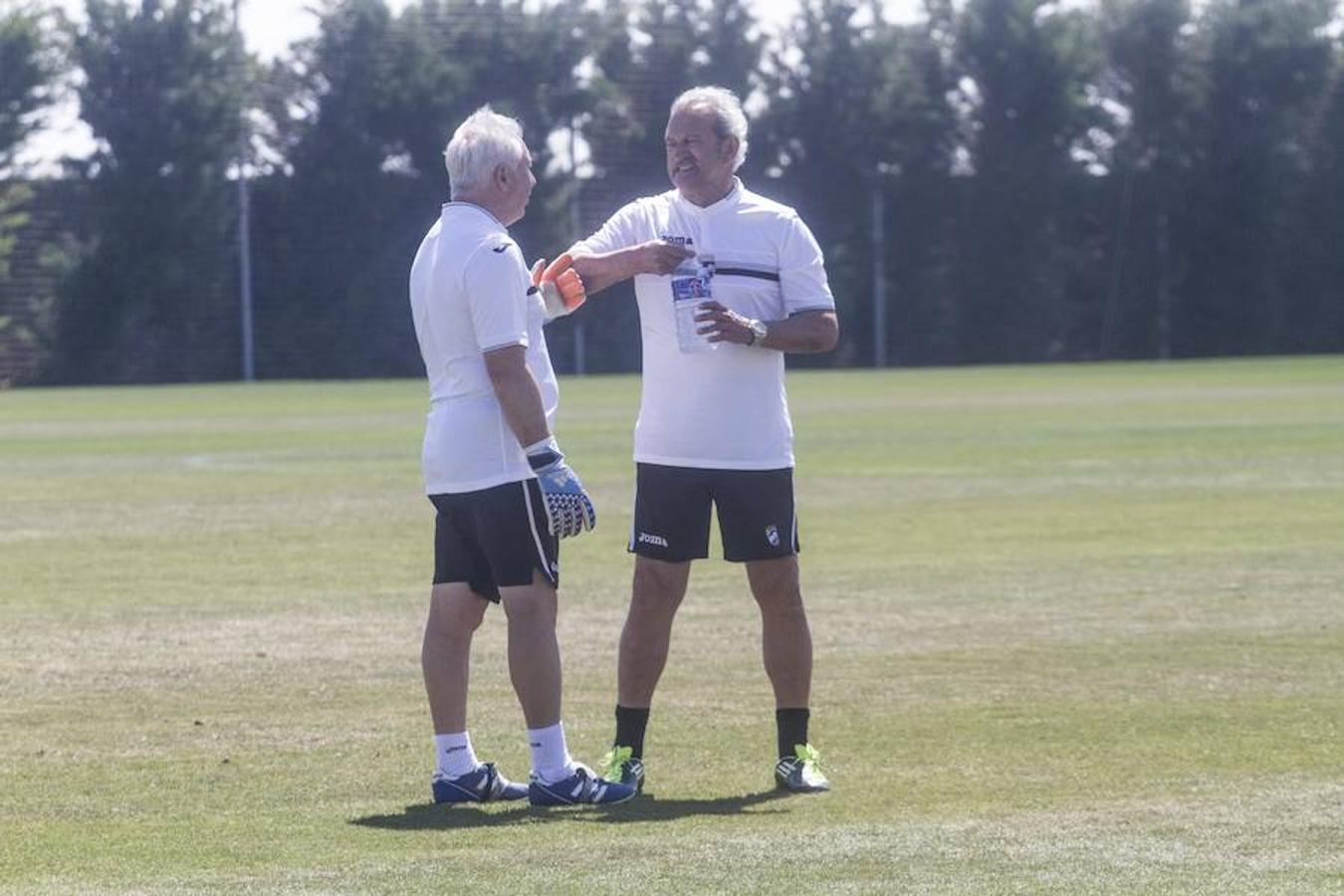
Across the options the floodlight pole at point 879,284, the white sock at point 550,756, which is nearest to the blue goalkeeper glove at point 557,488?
the white sock at point 550,756

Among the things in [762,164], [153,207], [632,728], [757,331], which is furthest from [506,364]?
[762,164]

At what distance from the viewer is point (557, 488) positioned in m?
7.09

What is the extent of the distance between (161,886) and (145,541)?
10.7m

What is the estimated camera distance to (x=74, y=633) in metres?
11.5

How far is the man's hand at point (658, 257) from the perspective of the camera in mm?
7566

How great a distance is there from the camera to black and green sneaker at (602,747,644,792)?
24.8 ft

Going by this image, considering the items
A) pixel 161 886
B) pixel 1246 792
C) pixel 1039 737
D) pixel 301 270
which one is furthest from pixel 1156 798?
pixel 301 270

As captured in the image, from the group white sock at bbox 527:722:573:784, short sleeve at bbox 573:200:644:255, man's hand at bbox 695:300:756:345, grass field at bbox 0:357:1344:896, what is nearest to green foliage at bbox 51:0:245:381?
grass field at bbox 0:357:1344:896

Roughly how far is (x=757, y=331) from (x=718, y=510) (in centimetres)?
63

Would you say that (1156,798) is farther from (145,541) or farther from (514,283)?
(145,541)

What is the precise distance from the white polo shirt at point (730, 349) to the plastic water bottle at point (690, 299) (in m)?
0.04

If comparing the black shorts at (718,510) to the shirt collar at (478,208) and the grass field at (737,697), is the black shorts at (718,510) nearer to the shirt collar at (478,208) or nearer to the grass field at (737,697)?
the grass field at (737,697)

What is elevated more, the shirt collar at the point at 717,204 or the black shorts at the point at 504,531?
the shirt collar at the point at 717,204

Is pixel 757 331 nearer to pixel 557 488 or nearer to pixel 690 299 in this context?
pixel 690 299
